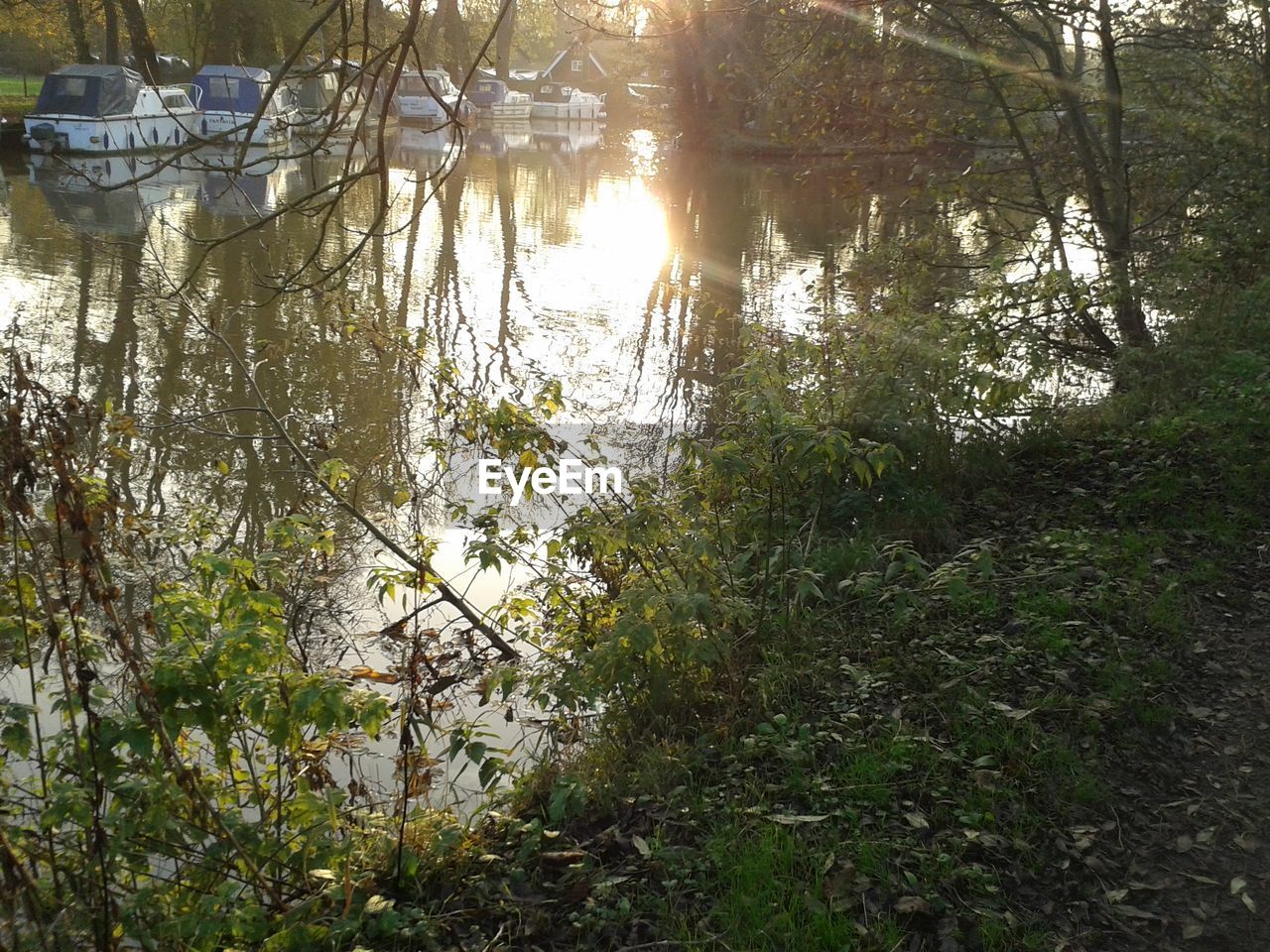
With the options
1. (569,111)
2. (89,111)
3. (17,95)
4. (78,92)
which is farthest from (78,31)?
(569,111)

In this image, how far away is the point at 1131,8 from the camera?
973cm

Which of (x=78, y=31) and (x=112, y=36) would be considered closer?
(x=78, y=31)

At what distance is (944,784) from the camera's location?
4.06 meters

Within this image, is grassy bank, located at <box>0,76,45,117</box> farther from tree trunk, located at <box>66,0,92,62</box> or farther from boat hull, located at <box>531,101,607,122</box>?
boat hull, located at <box>531,101,607,122</box>

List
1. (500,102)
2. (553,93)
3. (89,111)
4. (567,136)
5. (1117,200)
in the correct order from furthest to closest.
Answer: (553,93)
(500,102)
(567,136)
(89,111)
(1117,200)

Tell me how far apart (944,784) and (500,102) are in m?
58.9

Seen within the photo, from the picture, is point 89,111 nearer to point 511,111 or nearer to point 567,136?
point 567,136

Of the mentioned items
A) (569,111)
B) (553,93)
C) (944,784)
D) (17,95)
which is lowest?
(944,784)

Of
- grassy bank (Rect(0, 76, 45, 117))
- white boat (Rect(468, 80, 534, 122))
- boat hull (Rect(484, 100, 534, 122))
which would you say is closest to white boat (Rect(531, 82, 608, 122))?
boat hull (Rect(484, 100, 534, 122))

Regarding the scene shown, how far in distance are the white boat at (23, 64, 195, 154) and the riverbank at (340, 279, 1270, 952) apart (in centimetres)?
2801

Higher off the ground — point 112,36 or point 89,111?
point 112,36

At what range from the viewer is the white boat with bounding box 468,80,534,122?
2253 inches

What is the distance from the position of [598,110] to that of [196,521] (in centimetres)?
6087

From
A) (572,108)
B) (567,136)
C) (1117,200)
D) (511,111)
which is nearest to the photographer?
(1117,200)
